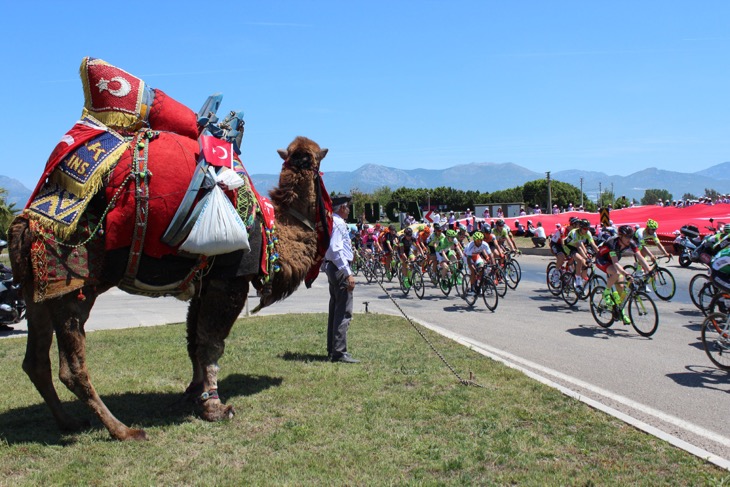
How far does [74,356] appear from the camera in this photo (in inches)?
208

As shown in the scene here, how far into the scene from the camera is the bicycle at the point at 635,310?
10852 mm

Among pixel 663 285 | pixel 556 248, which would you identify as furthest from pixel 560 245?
pixel 663 285

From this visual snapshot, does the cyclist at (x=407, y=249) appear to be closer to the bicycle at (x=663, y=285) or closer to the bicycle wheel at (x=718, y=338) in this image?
the bicycle at (x=663, y=285)

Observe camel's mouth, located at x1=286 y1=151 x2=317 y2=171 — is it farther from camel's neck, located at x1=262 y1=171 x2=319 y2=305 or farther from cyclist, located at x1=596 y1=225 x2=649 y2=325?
cyclist, located at x1=596 y1=225 x2=649 y2=325

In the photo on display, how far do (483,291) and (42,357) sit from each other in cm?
1079

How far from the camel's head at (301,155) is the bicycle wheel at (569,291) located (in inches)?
382

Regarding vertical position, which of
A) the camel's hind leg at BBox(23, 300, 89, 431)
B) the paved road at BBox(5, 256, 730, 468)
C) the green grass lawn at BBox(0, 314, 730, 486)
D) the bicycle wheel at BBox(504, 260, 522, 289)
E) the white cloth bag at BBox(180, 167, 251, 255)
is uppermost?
the white cloth bag at BBox(180, 167, 251, 255)

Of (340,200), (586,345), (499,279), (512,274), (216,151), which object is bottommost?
(586,345)

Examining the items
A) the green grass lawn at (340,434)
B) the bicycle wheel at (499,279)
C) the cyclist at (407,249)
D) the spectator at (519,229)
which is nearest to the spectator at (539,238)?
the spectator at (519,229)

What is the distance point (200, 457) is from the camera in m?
5.01

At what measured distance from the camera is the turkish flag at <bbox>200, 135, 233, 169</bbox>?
18.3ft

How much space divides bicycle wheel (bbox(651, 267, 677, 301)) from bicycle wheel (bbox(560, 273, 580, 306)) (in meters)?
2.07

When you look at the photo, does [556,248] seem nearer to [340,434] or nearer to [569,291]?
[569,291]

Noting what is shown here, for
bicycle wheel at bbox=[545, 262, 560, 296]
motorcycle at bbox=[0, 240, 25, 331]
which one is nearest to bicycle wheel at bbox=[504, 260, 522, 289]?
bicycle wheel at bbox=[545, 262, 560, 296]
